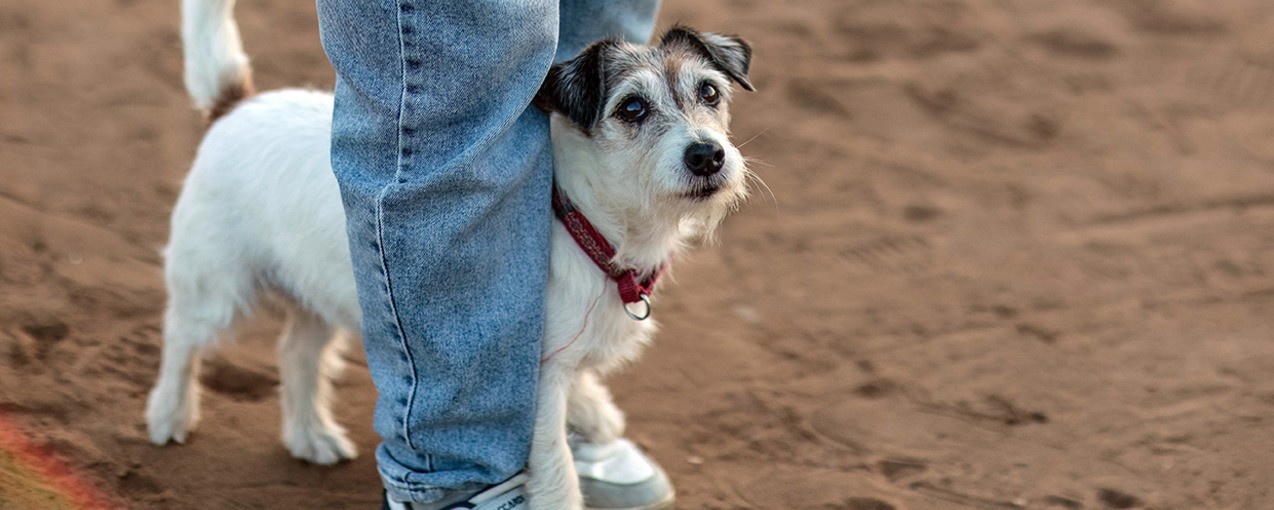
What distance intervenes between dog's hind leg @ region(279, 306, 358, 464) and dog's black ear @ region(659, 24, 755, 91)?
141 centimetres

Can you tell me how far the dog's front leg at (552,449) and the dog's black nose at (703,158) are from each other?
61 centimetres

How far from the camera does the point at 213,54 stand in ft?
11.7

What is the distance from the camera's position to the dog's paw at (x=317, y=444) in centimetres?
371

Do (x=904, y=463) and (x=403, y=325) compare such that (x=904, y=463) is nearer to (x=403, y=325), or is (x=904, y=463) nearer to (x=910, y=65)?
(x=403, y=325)

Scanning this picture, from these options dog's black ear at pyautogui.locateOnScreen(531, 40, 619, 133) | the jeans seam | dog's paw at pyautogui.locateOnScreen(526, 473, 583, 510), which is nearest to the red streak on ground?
the jeans seam

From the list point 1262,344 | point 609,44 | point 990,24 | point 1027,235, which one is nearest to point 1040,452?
point 1262,344

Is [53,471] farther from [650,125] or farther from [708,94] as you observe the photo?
[708,94]

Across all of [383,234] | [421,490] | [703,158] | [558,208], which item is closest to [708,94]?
[703,158]

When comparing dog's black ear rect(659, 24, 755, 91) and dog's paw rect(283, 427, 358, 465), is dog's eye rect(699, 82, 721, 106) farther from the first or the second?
dog's paw rect(283, 427, 358, 465)

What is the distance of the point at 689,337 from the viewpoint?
4.47 meters

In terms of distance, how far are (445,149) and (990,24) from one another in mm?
5004

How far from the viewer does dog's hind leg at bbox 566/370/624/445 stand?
137 inches

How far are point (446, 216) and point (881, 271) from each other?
8.49ft

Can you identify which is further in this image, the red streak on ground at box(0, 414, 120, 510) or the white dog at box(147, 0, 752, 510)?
the red streak on ground at box(0, 414, 120, 510)
